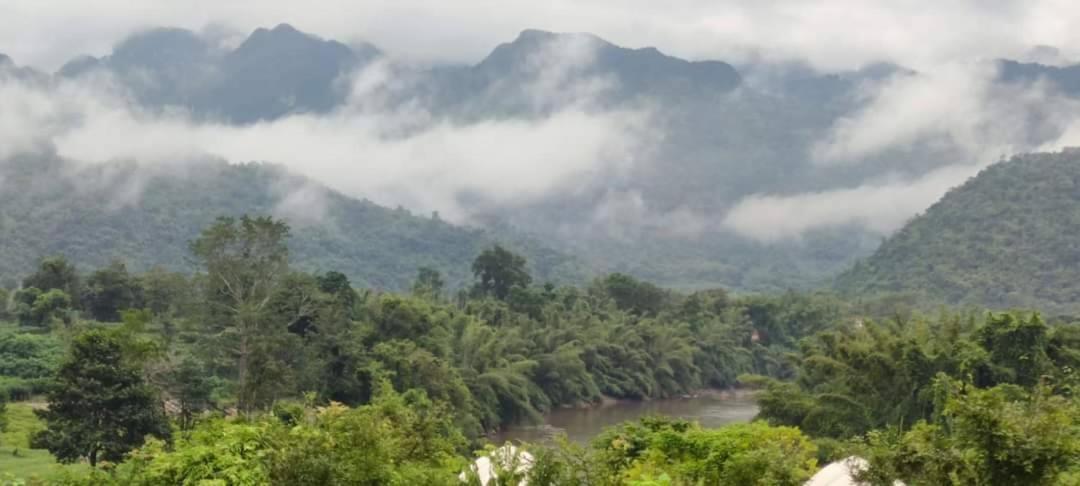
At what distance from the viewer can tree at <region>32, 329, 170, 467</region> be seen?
19859 mm

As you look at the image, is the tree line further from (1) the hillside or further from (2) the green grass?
(1) the hillside

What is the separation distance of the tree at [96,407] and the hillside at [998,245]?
68339 mm

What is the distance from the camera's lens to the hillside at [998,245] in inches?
3056

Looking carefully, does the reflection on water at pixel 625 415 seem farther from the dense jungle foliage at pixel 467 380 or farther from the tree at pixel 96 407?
the tree at pixel 96 407

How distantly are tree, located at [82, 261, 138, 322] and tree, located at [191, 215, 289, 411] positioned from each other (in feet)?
46.2

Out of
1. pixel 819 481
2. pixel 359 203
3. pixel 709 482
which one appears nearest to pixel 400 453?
pixel 709 482

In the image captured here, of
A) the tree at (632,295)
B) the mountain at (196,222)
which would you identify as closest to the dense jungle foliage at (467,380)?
the tree at (632,295)

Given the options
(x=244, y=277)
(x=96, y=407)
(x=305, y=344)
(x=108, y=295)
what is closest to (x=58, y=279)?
(x=108, y=295)

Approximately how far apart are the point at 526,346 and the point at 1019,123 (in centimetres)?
16009

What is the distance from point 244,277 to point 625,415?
2004cm

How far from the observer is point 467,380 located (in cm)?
3775

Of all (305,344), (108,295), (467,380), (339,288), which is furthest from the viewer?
(108,295)

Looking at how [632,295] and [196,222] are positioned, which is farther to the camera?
[196,222]

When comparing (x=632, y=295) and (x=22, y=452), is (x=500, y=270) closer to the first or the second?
(x=632, y=295)
